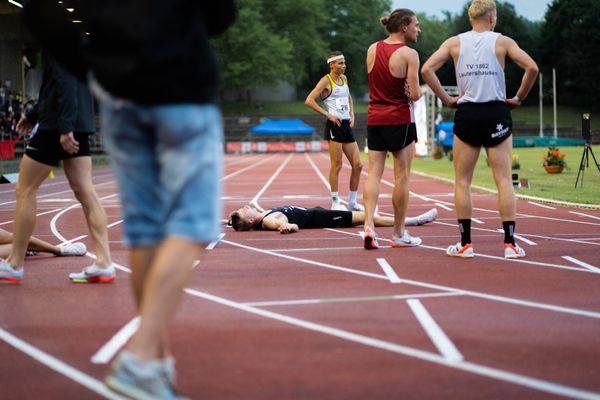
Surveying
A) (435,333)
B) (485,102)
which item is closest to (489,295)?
(435,333)

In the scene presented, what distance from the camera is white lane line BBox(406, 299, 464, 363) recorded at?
198 inches

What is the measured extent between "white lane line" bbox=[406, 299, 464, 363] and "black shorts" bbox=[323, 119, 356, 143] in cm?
794

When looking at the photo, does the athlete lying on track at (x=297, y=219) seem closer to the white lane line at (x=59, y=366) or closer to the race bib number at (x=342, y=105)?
the race bib number at (x=342, y=105)

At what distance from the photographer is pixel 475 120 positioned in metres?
8.86

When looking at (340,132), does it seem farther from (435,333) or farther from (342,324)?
(435,333)

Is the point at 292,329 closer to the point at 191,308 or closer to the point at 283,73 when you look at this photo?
the point at 191,308

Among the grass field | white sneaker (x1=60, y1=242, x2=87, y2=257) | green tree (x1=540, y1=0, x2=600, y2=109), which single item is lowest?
the grass field

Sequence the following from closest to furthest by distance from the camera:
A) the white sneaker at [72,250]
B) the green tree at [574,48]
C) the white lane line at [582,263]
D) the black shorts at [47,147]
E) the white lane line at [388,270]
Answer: the black shorts at [47,147] < the white lane line at [388,270] < the white lane line at [582,263] < the white sneaker at [72,250] < the green tree at [574,48]

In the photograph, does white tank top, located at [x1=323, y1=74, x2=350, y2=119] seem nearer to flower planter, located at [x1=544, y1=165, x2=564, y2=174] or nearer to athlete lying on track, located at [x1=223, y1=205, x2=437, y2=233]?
athlete lying on track, located at [x1=223, y1=205, x2=437, y2=233]

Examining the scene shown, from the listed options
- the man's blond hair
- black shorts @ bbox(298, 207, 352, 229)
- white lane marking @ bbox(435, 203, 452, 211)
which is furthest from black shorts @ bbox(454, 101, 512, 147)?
white lane marking @ bbox(435, 203, 452, 211)

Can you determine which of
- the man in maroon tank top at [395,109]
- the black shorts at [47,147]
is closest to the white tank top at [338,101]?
the man in maroon tank top at [395,109]

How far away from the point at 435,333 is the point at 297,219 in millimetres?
6663

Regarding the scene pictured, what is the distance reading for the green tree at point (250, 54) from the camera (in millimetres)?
90750

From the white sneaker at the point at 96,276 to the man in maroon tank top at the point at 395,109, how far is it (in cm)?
287
